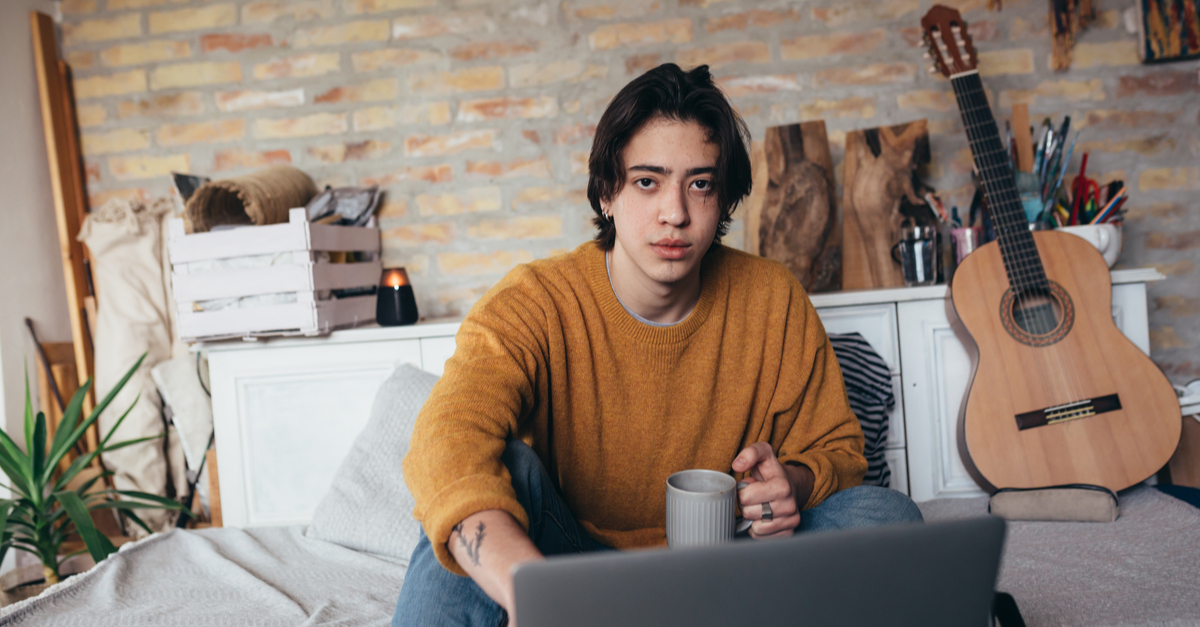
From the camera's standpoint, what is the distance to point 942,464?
5.32 ft

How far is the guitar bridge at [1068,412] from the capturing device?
1.43m

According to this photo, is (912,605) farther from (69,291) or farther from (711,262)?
(69,291)

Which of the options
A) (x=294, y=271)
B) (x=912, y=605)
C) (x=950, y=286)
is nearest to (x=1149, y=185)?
(x=950, y=286)

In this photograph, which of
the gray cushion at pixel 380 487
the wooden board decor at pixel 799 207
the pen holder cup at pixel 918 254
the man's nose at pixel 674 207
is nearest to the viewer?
the man's nose at pixel 674 207

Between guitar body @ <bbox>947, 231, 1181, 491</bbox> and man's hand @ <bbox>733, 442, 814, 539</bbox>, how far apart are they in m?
0.81

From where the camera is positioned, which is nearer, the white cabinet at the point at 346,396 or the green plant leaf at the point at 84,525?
the green plant leaf at the point at 84,525

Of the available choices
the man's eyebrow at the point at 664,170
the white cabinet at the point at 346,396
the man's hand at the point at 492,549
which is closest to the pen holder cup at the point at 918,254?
the white cabinet at the point at 346,396

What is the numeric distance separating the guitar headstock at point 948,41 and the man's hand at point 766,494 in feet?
4.08

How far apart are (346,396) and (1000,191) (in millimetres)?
1691

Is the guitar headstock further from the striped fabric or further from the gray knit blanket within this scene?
the gray knit blanket

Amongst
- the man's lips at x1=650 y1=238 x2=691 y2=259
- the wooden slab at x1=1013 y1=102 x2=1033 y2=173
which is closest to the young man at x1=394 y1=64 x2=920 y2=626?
the man's lips at x1=650 y1=238 x2=691 y2=259

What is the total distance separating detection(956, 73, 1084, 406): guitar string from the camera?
146 centimetres

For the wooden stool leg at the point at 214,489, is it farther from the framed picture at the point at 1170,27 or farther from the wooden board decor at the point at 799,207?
the framed picture at the point at 1170,27

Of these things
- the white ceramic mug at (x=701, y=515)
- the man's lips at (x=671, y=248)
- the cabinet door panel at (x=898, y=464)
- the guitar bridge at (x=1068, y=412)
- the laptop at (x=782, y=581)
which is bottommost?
the cabinet door panel at (x=898, y=464)
